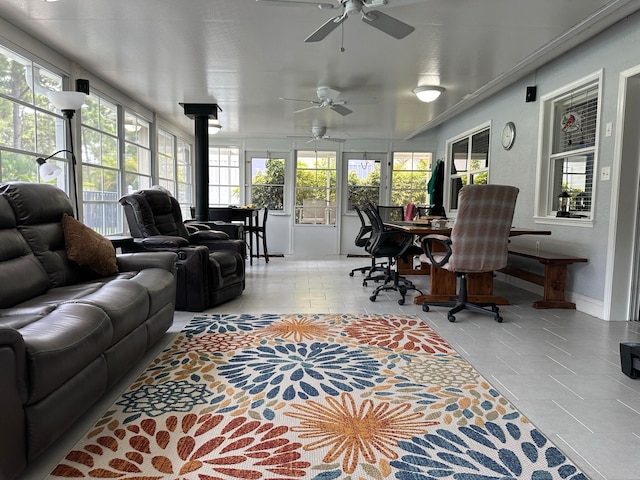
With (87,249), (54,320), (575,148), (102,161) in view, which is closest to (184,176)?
(102,161)

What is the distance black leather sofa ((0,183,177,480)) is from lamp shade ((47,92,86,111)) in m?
1.03

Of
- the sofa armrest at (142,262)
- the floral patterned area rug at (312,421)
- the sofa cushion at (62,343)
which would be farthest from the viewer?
the sofa armrest at (142,262)

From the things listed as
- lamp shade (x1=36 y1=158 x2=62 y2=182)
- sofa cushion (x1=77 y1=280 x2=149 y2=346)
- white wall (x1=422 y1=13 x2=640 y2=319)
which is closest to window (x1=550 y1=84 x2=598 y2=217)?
white wall (x1=422 y1=13 x2=640 y2=319)

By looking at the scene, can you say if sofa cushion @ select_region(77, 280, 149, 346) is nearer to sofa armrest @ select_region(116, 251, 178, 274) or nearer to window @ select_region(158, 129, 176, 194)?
sofa armrest @ select_region(116, 251, 178, 274)

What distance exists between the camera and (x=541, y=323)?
3.50 meters

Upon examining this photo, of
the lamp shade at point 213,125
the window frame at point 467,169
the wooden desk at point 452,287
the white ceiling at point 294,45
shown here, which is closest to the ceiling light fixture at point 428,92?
the white ceiling at point 294,45

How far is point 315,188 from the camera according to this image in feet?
29.1

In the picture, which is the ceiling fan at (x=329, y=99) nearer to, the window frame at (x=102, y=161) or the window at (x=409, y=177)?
the window frame at (x=102, y=161)

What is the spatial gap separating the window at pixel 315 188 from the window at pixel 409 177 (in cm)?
133

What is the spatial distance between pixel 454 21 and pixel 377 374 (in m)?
2.75

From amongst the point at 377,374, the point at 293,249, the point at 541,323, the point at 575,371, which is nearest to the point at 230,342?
the point at 377,374

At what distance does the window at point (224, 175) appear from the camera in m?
8.78

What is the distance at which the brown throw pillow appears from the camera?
2.71 m

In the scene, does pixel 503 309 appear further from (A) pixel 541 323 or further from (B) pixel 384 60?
(B) pixel 384 60
